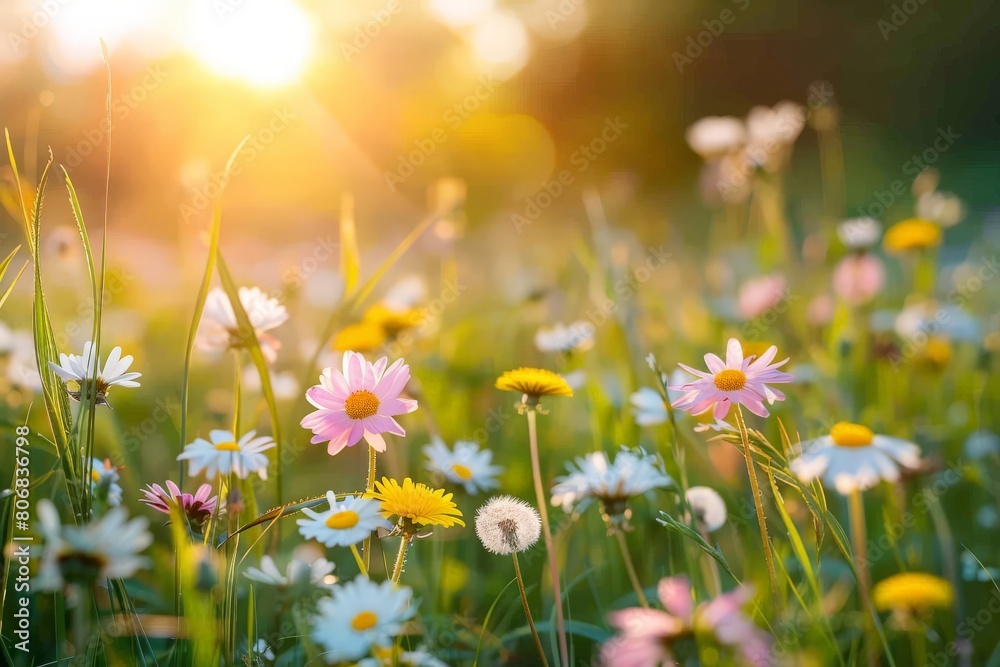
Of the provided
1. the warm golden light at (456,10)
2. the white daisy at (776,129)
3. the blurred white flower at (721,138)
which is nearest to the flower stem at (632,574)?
the white daisy at (776,129)

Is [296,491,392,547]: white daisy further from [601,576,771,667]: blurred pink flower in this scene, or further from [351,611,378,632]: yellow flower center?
[601,576,771,667]: blurred pink flower

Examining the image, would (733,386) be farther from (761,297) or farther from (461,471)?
(761,297)

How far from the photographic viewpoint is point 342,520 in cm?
51

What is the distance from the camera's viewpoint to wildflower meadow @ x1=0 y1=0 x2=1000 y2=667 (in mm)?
518

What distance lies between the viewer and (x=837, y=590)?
2.50 feet

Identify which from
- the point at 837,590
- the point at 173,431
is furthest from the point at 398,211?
the point at 837,590

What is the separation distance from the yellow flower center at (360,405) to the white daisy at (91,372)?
15cm

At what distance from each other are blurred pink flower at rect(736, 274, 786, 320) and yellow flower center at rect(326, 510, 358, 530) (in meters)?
1.04

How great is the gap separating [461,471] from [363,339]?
0.34 metres

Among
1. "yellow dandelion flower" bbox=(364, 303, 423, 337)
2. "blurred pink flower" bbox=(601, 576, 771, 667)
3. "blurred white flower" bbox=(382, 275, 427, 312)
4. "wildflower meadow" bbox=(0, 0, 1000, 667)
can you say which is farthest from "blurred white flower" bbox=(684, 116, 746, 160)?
"blurred pink flower" bbox=(601, 576, 771, 667)

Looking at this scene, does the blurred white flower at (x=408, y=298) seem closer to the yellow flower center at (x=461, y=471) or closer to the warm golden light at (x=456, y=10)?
the yellow flower center at (x=461, y=471)

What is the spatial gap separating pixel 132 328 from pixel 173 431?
58 centimetres

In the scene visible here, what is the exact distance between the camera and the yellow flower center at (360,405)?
541mm

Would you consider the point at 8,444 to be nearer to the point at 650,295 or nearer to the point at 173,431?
the point at 173,431
